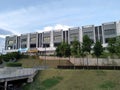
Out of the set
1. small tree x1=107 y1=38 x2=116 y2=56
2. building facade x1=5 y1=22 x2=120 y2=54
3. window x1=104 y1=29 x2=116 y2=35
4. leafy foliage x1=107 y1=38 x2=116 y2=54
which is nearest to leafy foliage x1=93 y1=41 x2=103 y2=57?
small tree x1=107 y1=38 x2=116 y2=56

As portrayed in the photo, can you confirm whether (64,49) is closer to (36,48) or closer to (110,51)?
(110,51)

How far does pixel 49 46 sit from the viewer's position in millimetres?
111125

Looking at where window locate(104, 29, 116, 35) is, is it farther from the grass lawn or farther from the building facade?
the grass lawn

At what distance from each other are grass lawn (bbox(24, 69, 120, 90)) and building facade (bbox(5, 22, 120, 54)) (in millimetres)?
47219

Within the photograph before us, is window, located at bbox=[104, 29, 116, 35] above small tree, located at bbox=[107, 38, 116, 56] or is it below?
above

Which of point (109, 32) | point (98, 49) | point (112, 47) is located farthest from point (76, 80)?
point (109, 32)

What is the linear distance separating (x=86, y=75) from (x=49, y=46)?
6890 cm

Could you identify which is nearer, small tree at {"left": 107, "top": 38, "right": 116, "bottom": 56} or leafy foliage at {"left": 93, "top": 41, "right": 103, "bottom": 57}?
small tree at {"left": 107, "top": 38, "right": 116, "bottom": 56}

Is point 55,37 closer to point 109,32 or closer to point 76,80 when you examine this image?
point 109,32

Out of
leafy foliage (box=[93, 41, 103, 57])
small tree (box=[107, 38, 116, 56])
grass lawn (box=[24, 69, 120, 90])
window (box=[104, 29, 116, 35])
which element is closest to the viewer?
grass lawn (box=[24, 69, 120, 90])

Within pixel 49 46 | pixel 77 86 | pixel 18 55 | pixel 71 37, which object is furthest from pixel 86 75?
pixel 49 46

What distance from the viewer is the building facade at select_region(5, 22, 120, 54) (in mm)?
92031

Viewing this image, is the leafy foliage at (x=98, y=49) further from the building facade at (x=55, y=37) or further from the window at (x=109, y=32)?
the window at (x=109, y=32)

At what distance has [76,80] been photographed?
4144 centimetres
